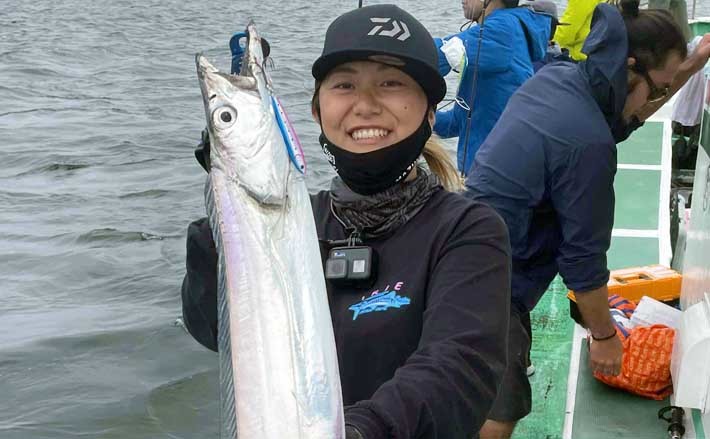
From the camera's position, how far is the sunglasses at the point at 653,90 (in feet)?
11.4

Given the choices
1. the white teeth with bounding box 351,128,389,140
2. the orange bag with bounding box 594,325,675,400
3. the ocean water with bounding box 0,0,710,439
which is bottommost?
the ocean water with bounding box 0,0,710,439

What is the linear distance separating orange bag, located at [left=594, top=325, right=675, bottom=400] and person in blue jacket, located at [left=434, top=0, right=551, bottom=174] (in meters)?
1.75

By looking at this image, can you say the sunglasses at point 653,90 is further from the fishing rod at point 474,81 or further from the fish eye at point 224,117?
the fish eye at point 224,117

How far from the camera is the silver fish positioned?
5.37ft

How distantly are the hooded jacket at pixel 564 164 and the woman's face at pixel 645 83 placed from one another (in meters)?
0.11

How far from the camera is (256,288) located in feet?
5.49

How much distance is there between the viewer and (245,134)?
167 cm

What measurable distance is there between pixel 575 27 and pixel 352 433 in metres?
7.07

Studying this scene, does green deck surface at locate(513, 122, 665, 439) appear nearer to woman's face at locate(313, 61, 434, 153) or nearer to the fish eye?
woman's face at locate(313, 61, 434, 153)

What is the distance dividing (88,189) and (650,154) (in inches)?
286

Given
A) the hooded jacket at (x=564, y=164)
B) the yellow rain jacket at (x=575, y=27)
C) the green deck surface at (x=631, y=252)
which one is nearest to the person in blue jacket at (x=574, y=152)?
the hooded jacket at (x=564, y=164)

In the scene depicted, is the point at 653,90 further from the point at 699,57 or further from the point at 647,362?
the point at 647,362

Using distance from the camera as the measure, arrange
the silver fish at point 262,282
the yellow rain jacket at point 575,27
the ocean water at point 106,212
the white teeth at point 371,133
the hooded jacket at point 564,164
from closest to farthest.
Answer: the silver fish at point 262,282 → the white teeth at point 371,133 → the hooded jacket at point 564,164 → the ocean water at point 106,212 → the yellow rain jacket at point 575,27

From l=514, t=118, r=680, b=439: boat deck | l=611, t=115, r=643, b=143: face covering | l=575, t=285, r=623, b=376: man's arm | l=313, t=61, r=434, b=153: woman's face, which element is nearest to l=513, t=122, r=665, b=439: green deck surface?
l=514, t=118, r=680, b=439: boat deck
